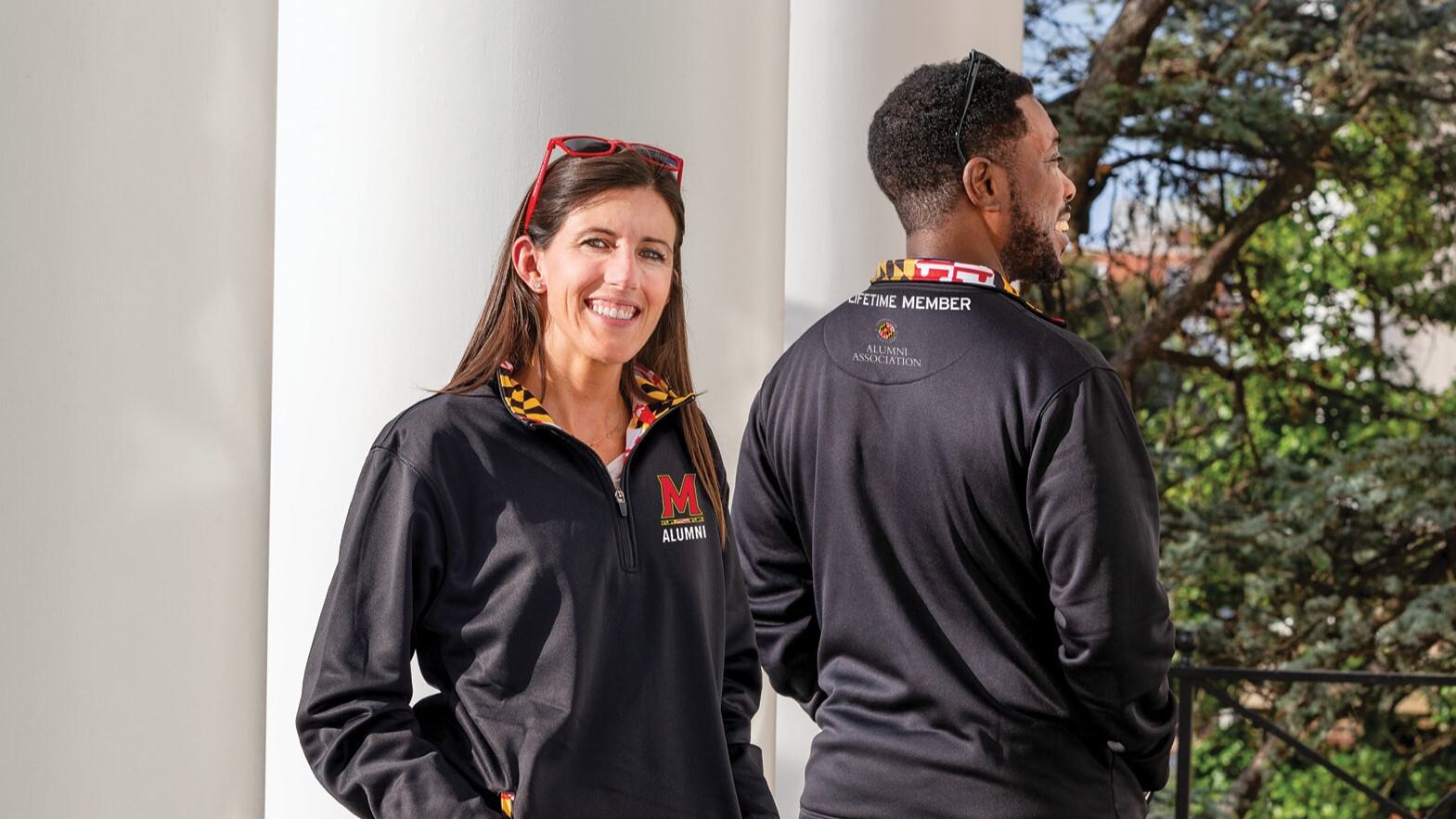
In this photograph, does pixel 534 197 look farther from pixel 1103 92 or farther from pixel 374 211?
pixel 1103 92

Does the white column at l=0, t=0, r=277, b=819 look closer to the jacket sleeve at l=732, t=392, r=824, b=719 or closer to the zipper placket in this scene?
the zipper placket

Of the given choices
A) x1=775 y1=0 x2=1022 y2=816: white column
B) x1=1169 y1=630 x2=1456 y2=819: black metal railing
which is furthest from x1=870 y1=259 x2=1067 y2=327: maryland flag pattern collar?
x1=1169 y1=630 x2=1456 y2=819: black metal railing

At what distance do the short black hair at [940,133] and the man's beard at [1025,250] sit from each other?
0.13m

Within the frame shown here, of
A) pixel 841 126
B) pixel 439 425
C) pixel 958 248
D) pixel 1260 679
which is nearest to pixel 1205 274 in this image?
pixel 1260 679

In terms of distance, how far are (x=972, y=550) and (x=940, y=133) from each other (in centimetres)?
102

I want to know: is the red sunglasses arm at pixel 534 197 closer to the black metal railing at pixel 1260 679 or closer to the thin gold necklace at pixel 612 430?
the thin gold necklace at pixel 612 430

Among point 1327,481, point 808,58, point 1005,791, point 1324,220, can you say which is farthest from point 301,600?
point 1324,220

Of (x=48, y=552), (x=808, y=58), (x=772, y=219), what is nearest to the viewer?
(x=48, y=552)

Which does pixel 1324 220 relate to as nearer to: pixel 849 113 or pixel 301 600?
pixel 849 113

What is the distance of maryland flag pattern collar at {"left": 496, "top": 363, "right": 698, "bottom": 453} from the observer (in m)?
2.69

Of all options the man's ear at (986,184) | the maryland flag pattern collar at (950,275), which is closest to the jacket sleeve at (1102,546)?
the maryland flag pattern collar at (950,275)

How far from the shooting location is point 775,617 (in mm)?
3807

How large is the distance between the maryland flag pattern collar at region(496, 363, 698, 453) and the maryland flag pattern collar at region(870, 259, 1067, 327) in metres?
0.83

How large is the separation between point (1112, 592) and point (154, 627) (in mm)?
1787
